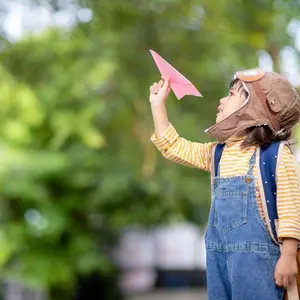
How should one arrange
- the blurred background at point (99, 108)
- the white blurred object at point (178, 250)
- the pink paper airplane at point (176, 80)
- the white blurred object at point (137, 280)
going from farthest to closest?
the white blurred object at point (178, 250), the white blurred object at point (137, 280), the blurred background at point (99, 108), the pink paper airplane at point (176, 80)

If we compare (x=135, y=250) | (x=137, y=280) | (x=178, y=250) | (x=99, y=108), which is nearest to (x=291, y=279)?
(x=99, y=108)

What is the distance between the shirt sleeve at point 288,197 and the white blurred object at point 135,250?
716 centimetres

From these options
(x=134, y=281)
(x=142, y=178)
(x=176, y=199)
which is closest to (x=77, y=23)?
(x=142, y=178)

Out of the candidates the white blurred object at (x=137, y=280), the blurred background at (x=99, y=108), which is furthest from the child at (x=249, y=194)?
the white blurred object at (x=137, y=280)

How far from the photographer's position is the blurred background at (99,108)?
124 inches

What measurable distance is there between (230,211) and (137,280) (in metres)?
7.87

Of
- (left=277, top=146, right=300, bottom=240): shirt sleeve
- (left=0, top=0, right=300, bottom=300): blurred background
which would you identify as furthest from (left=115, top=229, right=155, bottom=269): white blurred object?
(left=277, top=146, right=300, bottom=240): shirt sleeve

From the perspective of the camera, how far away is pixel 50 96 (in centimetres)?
471

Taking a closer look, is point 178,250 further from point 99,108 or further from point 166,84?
point 166,84

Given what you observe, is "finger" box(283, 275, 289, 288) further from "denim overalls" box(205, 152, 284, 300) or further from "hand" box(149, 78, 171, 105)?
"hand" box(149, 78, 171, 105)

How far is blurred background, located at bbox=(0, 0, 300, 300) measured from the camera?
3.15 meters

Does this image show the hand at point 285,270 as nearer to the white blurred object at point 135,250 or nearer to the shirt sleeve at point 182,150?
the shirt sleeve at point 182,150

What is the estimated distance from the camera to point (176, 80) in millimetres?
1178

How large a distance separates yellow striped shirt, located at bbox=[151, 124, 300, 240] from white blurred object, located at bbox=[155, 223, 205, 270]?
7.98 meters
